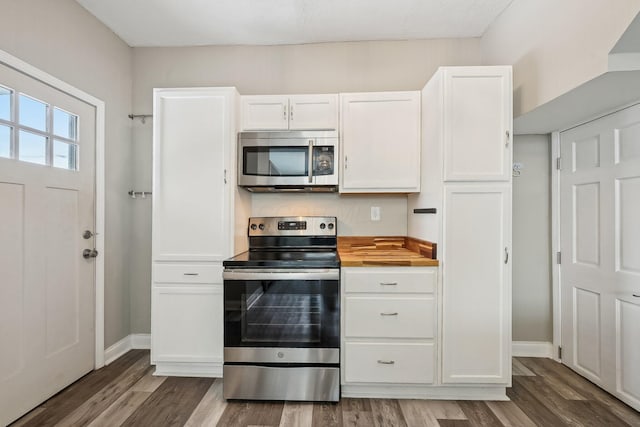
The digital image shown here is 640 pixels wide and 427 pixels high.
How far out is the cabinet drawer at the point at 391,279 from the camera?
2.06 metres

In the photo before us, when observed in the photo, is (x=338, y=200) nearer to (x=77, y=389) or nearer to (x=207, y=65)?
(x=207, y=65)

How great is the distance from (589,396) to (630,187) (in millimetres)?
1386

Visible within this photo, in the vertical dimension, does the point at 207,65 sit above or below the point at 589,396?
above

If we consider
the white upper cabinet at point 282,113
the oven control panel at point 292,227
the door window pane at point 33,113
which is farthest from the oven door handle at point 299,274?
the door window pane at point 33,113

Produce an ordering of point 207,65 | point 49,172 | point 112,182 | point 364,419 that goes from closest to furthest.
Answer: point 364,419 < point 49,172 < point 112,182 < point 207,65

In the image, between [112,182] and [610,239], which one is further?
[112,182]

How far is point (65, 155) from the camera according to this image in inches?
85.9

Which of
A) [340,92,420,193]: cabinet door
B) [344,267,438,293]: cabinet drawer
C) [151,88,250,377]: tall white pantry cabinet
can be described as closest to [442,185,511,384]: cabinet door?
[344,267,438,293]: cabinet drawer

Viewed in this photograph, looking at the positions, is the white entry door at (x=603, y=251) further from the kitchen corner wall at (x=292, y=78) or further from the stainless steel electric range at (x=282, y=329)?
the stainless steel electric range at (x=282, y=329)

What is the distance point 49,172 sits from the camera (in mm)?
2033

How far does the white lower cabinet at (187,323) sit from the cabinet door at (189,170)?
0.25 metres

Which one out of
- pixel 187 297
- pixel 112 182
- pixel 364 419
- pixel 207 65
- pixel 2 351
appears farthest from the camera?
pixel 207 65

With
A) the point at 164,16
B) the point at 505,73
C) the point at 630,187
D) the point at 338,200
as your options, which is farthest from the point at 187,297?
the point at 630,187

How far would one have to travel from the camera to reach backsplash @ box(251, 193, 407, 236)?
109 inches
